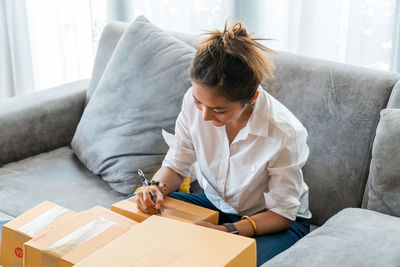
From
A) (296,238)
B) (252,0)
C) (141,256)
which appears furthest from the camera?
(252,0)

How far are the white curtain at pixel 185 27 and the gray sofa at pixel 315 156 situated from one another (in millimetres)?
451

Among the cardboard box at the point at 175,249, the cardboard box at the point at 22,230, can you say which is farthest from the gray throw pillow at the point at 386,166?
the cardboard box at the point at 22,230

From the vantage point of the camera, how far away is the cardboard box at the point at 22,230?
150cm

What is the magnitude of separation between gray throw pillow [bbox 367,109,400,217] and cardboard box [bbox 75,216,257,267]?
1.68 feet

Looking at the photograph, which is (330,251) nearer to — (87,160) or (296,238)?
(296,238)

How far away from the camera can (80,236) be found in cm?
136

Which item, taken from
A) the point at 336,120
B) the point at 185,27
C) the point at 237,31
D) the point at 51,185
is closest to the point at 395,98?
the point at 336,120

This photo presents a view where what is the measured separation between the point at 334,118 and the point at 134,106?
72 centimetres

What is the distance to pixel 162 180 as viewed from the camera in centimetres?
177

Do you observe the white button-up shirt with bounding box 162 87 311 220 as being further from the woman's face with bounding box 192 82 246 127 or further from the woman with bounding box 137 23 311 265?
the woman's face with bounding box 192 82 246 127

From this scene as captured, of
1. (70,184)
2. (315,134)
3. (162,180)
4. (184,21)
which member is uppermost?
(184,21)

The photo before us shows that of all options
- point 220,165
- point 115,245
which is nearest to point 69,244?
point 115,245

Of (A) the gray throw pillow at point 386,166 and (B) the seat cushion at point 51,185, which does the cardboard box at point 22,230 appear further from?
(A) the gray throw pillow at point 386,166

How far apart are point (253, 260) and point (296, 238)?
0.43 meters
